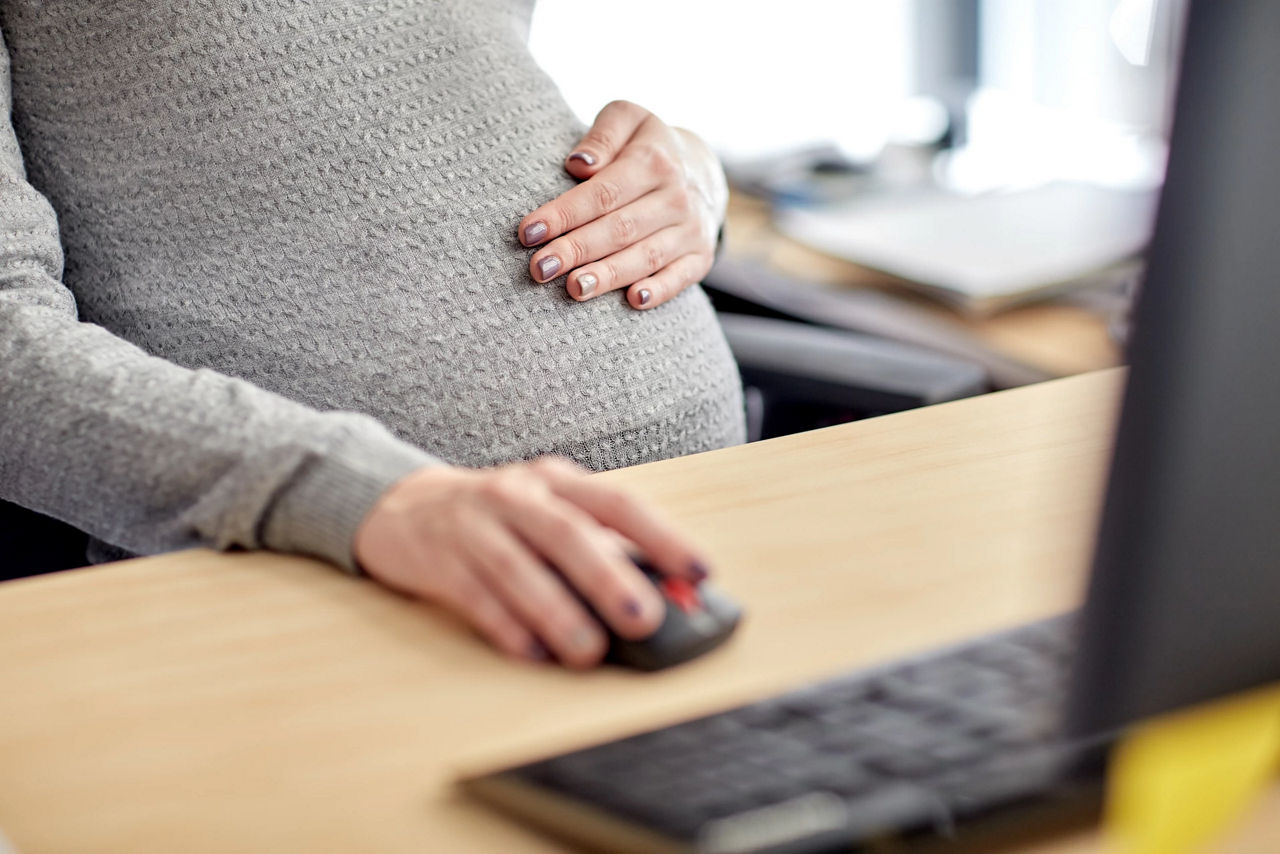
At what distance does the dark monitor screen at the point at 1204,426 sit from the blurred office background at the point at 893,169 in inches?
29.8

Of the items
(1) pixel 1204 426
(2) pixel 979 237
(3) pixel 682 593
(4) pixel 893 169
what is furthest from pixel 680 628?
(4) pixel 893 169

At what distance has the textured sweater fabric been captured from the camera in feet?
2.84

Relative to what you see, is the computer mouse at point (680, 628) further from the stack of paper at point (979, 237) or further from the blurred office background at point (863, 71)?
the blurred office background at point (863, 71)

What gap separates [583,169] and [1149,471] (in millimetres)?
692

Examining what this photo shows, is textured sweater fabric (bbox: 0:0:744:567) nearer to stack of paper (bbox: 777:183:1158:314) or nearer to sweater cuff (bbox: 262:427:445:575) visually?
sweater cuff (bbox: 262:427:445:575)

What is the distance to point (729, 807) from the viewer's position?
373 mm

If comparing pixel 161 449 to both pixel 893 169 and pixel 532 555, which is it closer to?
pixel 532 555

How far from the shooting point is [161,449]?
2.17 feet

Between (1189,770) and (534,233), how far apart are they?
62 cm

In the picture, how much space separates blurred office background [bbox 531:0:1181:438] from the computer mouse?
62cm

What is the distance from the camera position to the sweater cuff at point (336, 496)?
0.59m

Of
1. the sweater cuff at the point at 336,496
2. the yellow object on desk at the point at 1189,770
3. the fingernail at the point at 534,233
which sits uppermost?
the fingernail at the point at 534,233

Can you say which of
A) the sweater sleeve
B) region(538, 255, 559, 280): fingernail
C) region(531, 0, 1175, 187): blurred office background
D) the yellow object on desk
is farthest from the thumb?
region(531, 0, 1175, 187): blurred office background

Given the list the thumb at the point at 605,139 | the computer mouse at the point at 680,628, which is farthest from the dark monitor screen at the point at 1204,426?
the thumb at the point at 605,139
